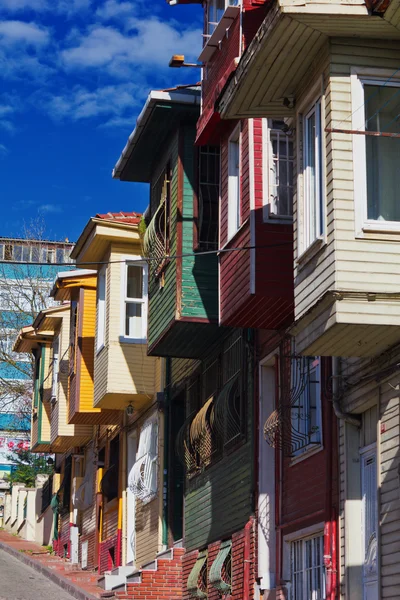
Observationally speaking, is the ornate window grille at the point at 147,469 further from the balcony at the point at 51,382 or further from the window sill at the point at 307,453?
the window sill at the point at 307,453

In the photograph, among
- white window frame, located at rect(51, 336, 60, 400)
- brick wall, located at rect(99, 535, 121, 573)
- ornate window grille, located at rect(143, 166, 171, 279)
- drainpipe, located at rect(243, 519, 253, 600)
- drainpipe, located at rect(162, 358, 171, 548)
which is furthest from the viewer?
white window frame, located at rect(51, 336, 60, 400)

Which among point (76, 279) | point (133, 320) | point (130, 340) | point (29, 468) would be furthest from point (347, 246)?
point (29, 468)

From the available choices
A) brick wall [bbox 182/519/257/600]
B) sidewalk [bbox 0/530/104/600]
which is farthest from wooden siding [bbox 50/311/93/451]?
brick wall [bbox 182/519/257/600]

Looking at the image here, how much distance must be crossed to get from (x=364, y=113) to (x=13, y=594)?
14.1 m

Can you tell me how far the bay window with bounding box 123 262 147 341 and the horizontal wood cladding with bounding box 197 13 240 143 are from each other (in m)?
6.57

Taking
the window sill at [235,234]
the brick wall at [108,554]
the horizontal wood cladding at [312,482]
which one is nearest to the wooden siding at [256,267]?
the window sill at [235,234]

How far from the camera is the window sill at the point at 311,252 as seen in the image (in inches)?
491

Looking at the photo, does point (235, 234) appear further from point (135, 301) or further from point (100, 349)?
point (100, 349)

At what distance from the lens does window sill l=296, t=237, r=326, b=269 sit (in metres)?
12.5

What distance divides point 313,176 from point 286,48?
1.47 metres

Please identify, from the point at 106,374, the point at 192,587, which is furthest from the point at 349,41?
the point at 106,374

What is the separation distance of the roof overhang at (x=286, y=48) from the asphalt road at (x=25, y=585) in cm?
1198

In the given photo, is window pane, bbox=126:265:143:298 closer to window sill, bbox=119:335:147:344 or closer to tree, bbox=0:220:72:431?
window sill, bbox=119:335:147:344

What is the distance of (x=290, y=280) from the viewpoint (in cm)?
1541
